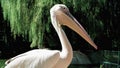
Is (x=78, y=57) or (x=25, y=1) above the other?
(x=25, y=1)

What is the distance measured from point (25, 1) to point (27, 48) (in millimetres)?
6059

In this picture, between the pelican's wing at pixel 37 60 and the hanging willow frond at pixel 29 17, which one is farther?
the hanging willow frond at pixel 29 17

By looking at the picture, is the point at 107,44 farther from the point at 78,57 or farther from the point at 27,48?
the point at 27,48

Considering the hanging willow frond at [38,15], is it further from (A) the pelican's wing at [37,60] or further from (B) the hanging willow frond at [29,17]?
(A) the pelican's wing at [37,60]

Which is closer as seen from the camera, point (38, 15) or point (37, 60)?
point (37, 60)

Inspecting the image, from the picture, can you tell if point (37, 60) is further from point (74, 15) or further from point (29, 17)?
point (74, 15)

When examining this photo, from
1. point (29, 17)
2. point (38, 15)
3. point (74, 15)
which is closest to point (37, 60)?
point (38, 15)

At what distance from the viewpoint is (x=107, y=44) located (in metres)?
15.4

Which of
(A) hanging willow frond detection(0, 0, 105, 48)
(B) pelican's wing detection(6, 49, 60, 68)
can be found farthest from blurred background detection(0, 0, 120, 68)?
(B) pelican's wing detection(6, 49, 60, 68)

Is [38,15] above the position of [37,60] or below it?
below

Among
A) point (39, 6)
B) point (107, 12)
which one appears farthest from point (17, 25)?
point (107, 12)

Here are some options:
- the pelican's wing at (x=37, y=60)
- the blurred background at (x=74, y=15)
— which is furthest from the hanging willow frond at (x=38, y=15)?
the pelican's wing at (x=37, y=60)

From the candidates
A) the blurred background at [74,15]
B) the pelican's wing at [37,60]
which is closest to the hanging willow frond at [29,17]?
the blurred background at [74,15]

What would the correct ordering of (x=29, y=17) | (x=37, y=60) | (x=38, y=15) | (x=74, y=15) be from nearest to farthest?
(x=37, y=60), (x=38, y=15), (x=29, y=17), (x=74, y=15)
